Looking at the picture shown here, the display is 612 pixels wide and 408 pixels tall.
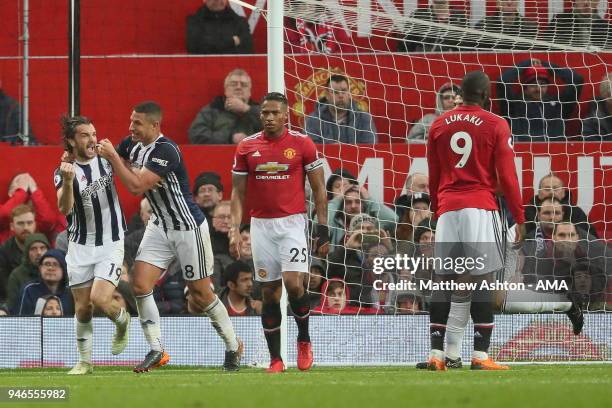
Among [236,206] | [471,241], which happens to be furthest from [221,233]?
[471,241]

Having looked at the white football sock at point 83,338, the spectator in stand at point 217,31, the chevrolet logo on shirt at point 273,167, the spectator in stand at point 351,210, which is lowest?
the white football sock at point 83,338

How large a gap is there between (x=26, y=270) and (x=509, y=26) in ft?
17.8

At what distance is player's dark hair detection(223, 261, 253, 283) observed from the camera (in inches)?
486

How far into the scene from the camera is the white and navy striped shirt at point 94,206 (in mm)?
10414

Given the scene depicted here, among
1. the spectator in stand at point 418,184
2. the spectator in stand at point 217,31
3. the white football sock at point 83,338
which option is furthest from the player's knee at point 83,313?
the spectator in stand at point 217,31

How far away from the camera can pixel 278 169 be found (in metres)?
9.97

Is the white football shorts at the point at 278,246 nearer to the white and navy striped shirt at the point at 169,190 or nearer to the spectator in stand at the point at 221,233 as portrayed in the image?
the white and navy striped shirt at the point at 169,190

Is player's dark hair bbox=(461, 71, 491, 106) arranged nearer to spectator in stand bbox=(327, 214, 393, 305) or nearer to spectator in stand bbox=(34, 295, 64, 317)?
spectator in stand bbox=(327, 214, 393, 305)

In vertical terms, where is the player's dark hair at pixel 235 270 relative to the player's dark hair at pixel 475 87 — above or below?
below

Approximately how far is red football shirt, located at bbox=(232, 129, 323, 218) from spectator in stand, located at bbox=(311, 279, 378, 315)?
243 centimetres

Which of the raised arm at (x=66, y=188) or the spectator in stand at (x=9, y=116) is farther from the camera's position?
the spectator in stand at (x=9, y=116)

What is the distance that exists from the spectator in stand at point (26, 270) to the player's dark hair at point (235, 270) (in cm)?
198

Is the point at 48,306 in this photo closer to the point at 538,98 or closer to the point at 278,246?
the point at 278,246

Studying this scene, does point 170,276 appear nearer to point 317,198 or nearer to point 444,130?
point 317,198
